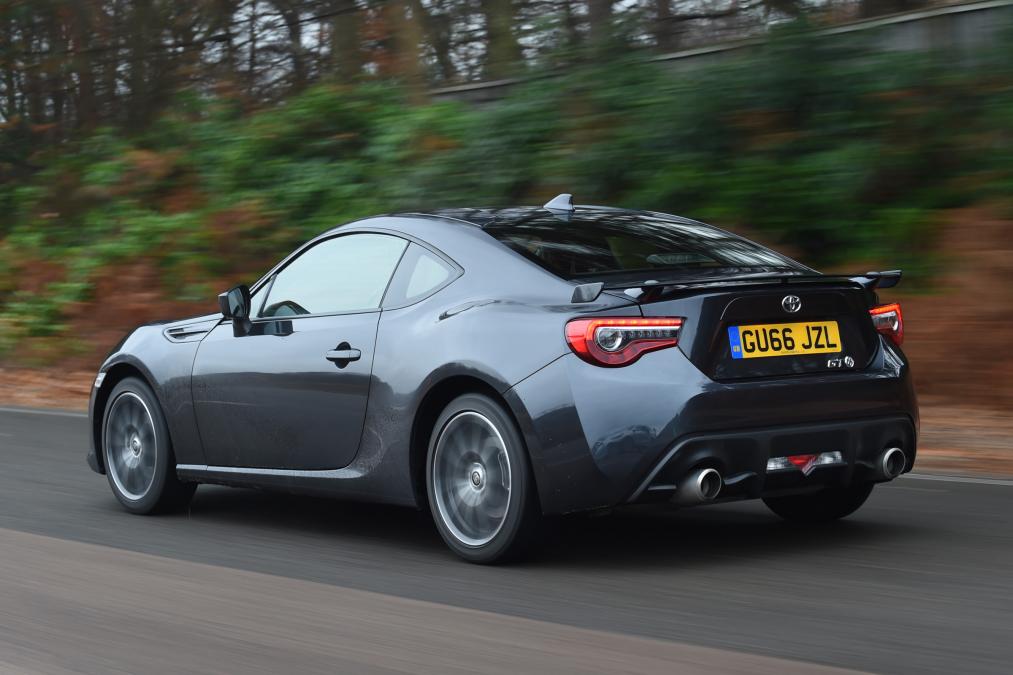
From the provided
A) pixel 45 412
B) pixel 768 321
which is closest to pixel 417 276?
pixel 768 321

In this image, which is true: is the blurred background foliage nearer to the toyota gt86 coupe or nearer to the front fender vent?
the toyota gt86 coupe

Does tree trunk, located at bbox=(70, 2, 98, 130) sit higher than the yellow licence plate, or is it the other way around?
tree trunk, located at bbox=(70, 2, 98, 130)

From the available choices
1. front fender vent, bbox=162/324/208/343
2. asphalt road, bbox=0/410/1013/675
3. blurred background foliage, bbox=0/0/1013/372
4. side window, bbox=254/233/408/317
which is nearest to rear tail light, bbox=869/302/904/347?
asphalt road, bbox=0/410/1013/675

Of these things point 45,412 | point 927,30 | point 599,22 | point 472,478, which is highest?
point 599,22

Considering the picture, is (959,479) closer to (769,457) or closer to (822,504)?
(822,504)

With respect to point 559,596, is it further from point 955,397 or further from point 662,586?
point 955,397

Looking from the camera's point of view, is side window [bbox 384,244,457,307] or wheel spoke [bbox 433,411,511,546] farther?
side window [bbox 384,244,457,307]

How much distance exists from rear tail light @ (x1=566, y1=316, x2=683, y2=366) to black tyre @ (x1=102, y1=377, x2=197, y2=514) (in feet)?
9.38

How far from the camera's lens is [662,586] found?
195 inches

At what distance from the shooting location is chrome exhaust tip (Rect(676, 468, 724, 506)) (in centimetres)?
493

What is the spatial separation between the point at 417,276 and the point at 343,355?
0.47 meters

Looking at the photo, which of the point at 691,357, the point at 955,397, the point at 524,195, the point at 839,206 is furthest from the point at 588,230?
the point at 524,195

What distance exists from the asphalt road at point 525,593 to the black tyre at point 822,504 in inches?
3.5

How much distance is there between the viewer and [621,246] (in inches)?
223
